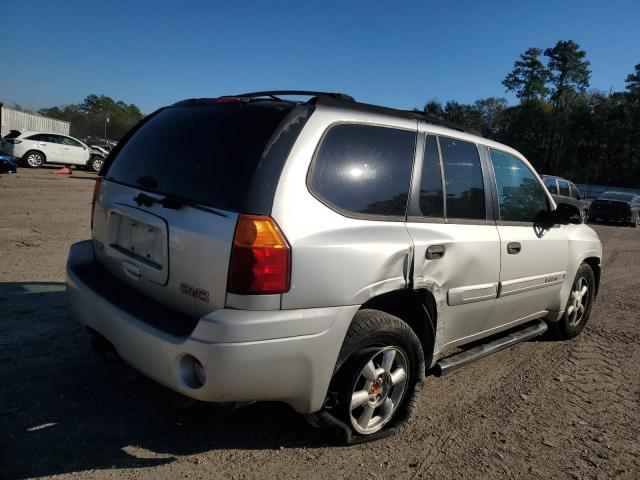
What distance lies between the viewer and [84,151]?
2470 cm

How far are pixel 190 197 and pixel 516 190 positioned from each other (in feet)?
8.97

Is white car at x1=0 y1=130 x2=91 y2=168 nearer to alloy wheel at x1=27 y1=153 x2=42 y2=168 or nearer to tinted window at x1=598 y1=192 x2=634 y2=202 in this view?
alloy wheel at x1=27 y1=153 x2=42 y2=168

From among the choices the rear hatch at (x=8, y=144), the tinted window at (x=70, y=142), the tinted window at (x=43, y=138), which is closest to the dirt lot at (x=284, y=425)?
the rear hatch at (x=8, y=144)

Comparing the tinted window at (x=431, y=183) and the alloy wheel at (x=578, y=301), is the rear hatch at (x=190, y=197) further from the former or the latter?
the alloy wheel at (x=578, y=301)

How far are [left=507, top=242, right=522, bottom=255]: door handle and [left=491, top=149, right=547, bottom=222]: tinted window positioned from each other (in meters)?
0.20

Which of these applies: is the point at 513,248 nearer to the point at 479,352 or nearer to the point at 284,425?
the point at 479,352

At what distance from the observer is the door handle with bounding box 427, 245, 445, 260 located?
2953 mm

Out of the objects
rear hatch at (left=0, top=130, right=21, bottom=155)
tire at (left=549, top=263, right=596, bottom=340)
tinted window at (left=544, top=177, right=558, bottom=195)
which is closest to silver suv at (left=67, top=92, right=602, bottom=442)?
tire at (left=549, top=263, right=596, bottom=340)

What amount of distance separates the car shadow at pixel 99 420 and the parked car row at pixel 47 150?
21.0 meters

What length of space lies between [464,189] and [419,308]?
3.14 feet

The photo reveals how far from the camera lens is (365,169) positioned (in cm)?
277

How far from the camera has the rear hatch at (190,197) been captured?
7.69 feet

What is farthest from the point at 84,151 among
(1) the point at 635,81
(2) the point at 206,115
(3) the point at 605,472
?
(1) the point at 635,81

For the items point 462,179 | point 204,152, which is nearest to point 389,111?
point 462,179
